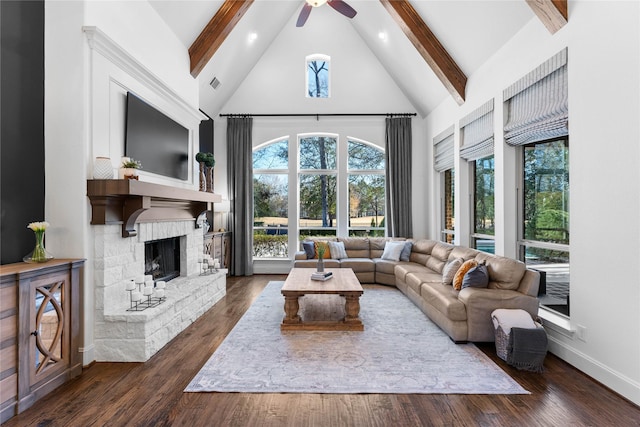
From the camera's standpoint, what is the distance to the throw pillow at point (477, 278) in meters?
3.63

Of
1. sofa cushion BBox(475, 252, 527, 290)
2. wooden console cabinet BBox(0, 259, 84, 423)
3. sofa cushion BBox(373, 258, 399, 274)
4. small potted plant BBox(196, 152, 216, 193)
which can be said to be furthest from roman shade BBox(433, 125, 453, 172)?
wooden console cabinet BBox(0, 259, 84, 423)

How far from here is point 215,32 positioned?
4.85 meters

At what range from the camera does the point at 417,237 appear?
723 cm

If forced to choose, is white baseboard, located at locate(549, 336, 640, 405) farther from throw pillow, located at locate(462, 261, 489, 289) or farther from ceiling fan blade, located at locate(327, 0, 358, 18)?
ceiling fan blade, located at locate(327, 0, 358, 18)

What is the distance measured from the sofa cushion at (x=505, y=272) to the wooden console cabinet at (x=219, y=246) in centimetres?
438

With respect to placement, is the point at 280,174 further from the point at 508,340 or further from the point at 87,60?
the point at 508,340

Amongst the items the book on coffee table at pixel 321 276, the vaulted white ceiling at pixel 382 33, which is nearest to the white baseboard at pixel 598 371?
the book on coffee table at pixel 321 276

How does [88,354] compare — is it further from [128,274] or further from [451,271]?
[451,271]

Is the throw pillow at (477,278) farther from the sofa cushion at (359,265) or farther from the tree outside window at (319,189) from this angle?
the tree outside window at (319,189)

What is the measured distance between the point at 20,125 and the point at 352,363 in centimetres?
328

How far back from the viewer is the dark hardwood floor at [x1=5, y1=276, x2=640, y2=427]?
2.17 metres

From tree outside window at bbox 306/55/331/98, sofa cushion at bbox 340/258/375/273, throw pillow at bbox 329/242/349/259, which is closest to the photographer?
sofa cushion at bbox 340/258/375/273

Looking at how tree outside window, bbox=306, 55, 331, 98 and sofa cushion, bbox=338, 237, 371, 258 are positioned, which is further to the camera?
tree outside window, bbox=306, 55, 331, 98

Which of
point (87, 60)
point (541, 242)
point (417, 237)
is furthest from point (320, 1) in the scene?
point (417, 237)
